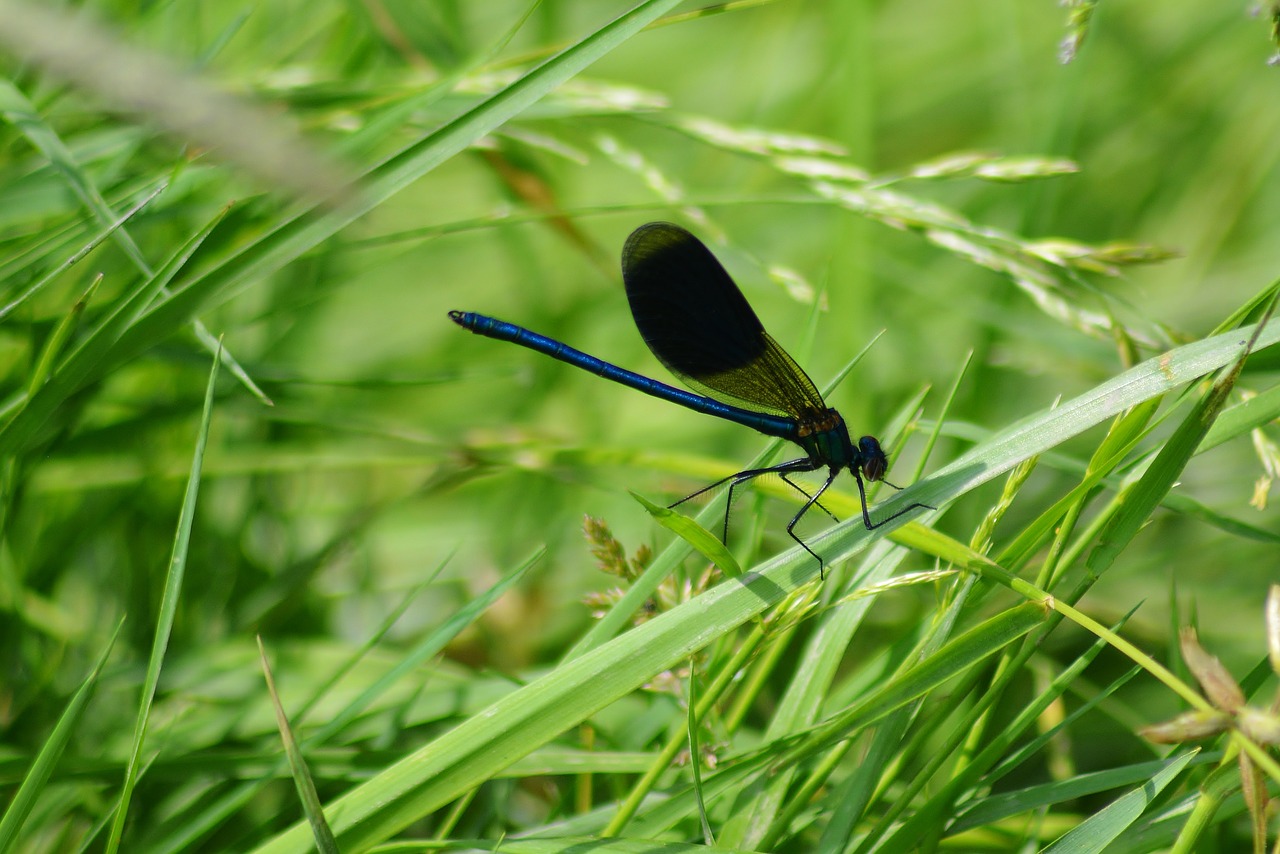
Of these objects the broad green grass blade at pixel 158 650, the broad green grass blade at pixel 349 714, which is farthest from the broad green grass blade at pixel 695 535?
the broad green grass blade at pixel 158 650

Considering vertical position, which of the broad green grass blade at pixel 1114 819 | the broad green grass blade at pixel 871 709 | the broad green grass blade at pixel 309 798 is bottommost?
the broad green grass blade at pixel 1114 819

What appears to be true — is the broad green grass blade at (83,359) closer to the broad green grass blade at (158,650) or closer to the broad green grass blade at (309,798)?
the broad green grass blade at (158,650)

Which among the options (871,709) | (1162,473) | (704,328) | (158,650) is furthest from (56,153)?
(1162,473)

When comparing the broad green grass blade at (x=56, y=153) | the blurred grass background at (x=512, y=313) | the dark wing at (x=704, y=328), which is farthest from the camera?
the dark wing at (x=704, y=328)

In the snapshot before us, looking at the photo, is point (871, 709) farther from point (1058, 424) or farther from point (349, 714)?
point (349, 714)

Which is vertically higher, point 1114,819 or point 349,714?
point 349,714

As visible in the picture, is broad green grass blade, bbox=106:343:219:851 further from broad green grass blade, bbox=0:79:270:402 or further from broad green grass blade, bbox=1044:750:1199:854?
broad green grass blade, bbox=1044:750:1199:854
